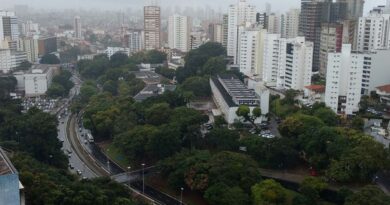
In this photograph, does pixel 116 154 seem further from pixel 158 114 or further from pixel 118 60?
pixel 118 60

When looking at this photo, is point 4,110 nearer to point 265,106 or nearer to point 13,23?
point 265,106

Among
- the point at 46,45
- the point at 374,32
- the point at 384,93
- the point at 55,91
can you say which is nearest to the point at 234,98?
the point at 384,93

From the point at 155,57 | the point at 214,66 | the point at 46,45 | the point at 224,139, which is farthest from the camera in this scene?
the point at 46,45

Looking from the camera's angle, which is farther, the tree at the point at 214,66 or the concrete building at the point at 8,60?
the concrete building at the point at 8,60

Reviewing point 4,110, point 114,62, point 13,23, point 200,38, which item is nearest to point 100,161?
point 4,110

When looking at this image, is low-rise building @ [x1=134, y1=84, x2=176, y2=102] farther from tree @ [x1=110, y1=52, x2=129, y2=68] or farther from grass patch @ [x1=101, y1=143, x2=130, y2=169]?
tree @ [x1=110, y1=52, x2=129, y2=68]

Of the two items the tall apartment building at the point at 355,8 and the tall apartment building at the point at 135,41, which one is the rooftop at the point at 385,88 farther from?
the tall apartment building at the point at 135,41

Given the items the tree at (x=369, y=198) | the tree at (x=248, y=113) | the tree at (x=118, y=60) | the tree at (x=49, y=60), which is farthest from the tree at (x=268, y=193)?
the tree at (x=49, y=60)
